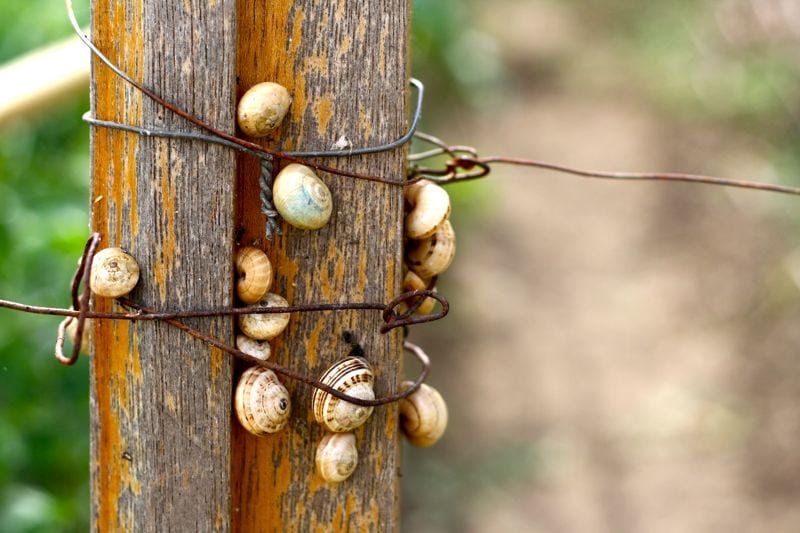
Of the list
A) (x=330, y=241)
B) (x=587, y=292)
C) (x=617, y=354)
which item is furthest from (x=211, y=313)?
(x=587, y=292)

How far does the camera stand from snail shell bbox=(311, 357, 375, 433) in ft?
3.92

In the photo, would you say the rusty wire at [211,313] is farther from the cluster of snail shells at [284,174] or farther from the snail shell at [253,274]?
the cluster of snail shells at [284,174]

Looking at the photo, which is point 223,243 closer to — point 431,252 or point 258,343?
point 258,343

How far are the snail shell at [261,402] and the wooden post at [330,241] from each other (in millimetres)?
47

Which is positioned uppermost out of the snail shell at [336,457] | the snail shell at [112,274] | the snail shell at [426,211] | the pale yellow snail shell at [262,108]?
the pale yellow snail shell at [262,108]

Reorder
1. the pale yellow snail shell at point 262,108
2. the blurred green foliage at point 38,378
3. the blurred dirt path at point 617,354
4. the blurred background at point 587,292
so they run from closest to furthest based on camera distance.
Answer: the pale yellow snail shell at point 262,108 → the blurred green foliage at point 38,378 → the blurred background at point 587,292 → the blurred dirt path at point 617,354

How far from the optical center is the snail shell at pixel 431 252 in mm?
1314

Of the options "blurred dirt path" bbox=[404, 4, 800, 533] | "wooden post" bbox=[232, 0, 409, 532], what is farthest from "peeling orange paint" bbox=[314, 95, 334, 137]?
"blurred dirt path" bbox=[404, 4, 800, 533]

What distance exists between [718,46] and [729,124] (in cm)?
109

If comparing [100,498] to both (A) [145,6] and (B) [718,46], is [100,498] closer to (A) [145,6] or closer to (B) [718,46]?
(A) [145,6]

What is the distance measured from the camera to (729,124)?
7.28m

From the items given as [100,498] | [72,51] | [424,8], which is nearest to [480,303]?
[424,8]

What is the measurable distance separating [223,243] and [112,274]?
0.44ft

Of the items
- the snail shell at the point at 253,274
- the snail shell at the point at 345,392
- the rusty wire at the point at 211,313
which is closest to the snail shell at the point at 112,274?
the rusty wire at the point at 211,313
